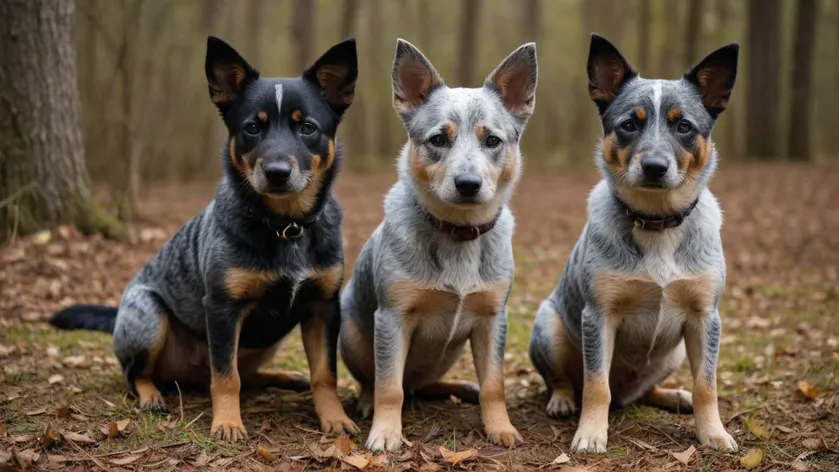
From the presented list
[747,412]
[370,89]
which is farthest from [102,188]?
[370,89]

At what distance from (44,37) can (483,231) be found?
18.1 ft

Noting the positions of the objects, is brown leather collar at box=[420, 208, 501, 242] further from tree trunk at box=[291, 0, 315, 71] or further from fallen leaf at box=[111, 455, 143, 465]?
tree trunk at box=[291, 0, 315, 71]

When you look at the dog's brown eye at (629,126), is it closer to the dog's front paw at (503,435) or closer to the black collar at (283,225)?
the dog's front paw at (503,435)

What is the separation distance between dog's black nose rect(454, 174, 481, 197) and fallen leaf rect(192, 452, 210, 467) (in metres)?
1.94

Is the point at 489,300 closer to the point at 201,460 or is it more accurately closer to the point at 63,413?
the point at 201,460

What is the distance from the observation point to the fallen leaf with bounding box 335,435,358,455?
411 centimetres

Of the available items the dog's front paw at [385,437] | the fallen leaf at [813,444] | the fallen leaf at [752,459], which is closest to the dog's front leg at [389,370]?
the dog's front paw at [385,437]

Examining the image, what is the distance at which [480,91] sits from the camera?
4562 mm

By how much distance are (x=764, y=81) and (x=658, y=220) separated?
54.5 feet

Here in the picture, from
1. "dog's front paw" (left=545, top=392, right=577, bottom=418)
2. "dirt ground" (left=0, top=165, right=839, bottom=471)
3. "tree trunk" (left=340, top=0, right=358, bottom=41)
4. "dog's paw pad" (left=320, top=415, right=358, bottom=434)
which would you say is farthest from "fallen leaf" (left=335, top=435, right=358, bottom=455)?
"tree trunk" (left=340, top=0, right=358, bottom=41)

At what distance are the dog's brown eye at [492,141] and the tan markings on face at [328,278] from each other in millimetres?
1154

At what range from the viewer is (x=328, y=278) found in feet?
14.9

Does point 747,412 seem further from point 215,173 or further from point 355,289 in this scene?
point 215,173

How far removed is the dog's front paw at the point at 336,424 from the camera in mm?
4508
